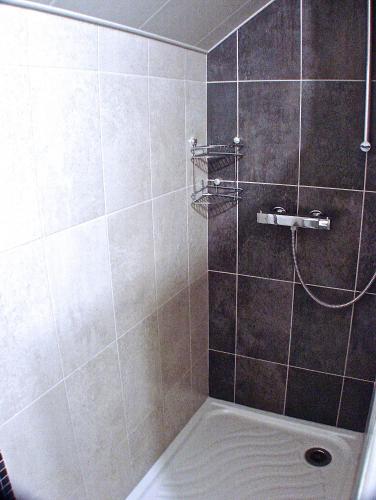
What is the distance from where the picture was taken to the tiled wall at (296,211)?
1640 millimetres

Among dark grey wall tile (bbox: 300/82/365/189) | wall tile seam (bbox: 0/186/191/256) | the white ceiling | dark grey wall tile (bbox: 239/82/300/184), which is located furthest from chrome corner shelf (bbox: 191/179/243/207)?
the white ceiling

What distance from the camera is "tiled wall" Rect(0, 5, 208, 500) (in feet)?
3.44

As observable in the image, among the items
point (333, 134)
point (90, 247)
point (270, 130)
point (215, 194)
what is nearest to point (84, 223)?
point (90, 247)

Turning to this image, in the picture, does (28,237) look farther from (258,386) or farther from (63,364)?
(258,386)

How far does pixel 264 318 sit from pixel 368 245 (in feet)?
1.94

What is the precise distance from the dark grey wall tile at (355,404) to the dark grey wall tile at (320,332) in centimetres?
9

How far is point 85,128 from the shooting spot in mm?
1219

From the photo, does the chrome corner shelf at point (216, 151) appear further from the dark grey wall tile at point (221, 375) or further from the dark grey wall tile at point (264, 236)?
the dark grey wall tile at point (221, 375)

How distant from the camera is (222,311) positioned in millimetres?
2127

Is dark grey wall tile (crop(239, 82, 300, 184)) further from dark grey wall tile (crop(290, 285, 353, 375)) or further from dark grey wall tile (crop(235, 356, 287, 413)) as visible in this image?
dark grey wall tile (crop(235, 356, 287, 413))

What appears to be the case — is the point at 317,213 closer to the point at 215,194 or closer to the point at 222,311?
the point at 215,194

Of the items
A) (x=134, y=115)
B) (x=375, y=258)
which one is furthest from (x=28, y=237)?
(x=375, y=258)

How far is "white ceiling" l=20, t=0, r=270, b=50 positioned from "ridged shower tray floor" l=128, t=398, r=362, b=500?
5.62 feet

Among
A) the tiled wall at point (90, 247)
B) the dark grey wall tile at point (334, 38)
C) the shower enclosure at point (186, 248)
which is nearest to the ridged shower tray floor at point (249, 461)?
the shower enclosure at point (186, 248)
